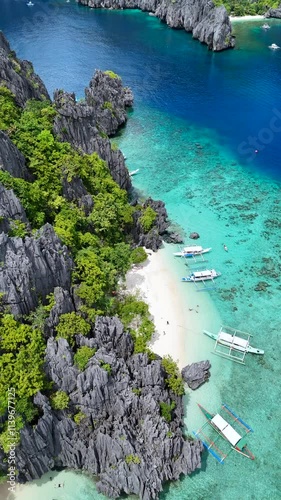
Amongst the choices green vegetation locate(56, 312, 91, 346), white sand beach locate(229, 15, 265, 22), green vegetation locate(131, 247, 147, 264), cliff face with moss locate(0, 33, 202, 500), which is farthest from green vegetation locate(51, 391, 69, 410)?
white sand beach locate(229, 15, 265, 22)

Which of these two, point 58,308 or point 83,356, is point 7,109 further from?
point 83,356

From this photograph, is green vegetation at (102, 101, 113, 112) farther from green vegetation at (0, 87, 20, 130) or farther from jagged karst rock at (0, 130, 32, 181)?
jagged karst rock at (0, 130, 32, 181)

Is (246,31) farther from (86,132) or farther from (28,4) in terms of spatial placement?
(86,132)

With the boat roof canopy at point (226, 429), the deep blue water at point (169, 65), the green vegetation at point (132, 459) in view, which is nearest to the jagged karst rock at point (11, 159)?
the green vegetation at point (132, 459)

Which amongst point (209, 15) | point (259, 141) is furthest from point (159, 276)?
point (209, 15)

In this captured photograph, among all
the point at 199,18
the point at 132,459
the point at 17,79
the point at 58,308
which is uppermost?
the point at 199,18

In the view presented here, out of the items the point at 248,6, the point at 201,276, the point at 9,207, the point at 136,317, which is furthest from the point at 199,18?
the point at 136,317

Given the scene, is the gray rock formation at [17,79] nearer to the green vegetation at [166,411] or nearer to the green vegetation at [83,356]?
the green vegetation at [83,356]
